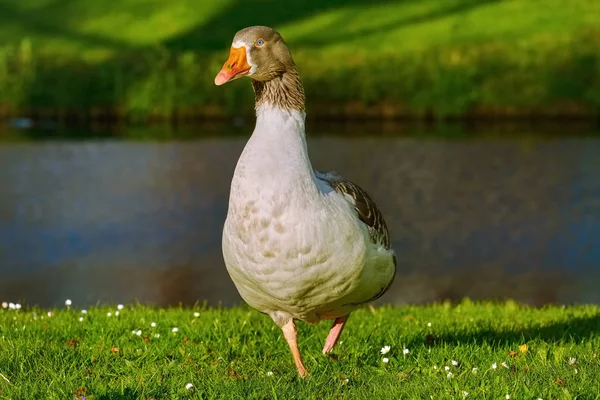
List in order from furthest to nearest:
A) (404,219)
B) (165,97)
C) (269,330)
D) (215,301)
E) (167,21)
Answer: (167,21) < (165,97) < (404,219) < (215,301) < (269,330)

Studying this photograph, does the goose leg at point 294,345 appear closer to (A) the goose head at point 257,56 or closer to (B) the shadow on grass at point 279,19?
(A) the goose head at point 257,56

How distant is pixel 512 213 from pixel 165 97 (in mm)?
18633

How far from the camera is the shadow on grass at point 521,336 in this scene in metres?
8.66

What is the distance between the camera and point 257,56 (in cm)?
688

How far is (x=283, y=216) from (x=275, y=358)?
1.96 metres

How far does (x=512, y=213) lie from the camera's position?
23.9 meters

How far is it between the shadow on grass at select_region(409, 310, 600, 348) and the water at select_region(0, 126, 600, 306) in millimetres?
7133

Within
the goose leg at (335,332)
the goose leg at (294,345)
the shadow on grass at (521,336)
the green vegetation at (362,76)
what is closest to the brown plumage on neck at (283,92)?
the goose leg at (294,345)

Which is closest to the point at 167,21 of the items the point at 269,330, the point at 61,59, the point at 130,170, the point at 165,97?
the point at 61,59

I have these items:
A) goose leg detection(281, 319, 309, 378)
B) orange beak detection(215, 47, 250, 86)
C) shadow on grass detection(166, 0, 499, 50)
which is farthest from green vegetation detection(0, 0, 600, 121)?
orange beak detection(215, 47, 250, 86)

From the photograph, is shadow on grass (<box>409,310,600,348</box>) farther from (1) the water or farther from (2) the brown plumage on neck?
(1) the water

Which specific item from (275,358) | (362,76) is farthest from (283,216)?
(362,76)

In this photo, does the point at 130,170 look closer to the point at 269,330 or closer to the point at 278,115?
the point at 269,330

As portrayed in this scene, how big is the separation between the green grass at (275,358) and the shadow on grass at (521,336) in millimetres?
16
